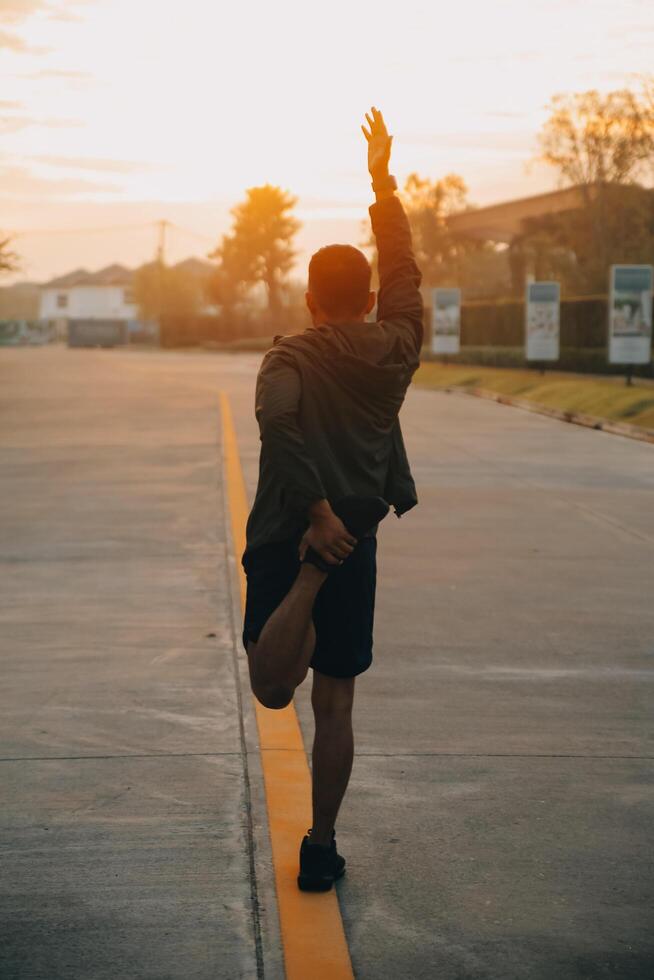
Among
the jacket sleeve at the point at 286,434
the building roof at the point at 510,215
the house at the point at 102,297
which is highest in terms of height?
the building roof at the point at 510,215

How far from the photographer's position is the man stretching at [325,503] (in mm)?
4484

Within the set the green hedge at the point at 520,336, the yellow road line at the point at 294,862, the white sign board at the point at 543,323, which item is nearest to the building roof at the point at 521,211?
the green hedge at the point at 520,336

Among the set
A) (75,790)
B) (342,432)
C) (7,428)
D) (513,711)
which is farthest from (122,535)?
(7,428)

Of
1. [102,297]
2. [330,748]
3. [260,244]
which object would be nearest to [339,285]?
[330,748]

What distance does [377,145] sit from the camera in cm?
509

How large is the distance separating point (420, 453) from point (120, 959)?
16.4 meters

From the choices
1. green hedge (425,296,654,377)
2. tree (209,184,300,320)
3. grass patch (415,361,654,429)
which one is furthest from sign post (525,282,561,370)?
tree (209,184,300,320)

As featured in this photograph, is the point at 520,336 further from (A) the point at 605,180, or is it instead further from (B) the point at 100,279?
(B) the point at 100,279

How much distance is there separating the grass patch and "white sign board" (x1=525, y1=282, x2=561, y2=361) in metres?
0.64

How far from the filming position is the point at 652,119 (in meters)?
45.6

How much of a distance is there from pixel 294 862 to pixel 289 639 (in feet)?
2.90

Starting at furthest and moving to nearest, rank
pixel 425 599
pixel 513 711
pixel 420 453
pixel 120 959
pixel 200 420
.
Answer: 1. pixel 200 420
2. pixel 420 453
3. pixel 425 599
4. pixel 513 711
5. pixel 120 959

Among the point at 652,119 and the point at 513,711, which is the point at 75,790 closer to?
the point at 513,711

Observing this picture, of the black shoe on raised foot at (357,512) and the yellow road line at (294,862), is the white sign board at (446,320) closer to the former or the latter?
the yellow road line at (294,862)
